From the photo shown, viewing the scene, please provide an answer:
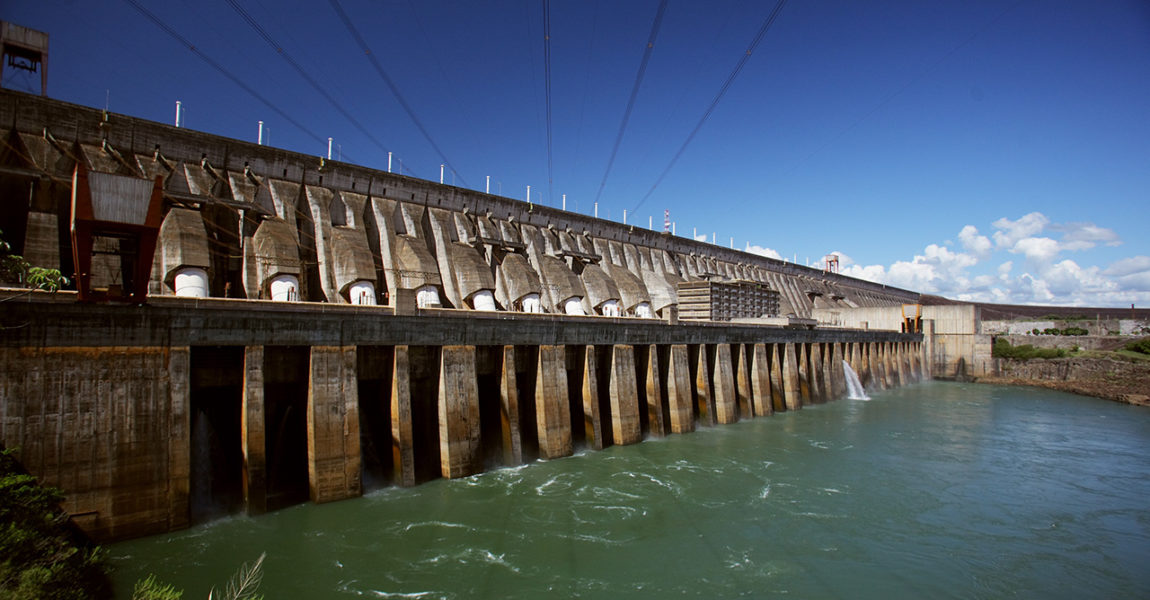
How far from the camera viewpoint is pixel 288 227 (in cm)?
2488

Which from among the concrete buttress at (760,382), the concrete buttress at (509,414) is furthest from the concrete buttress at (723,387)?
the concrete buttress at (509,414)

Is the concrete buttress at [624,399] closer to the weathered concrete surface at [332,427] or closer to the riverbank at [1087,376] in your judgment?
the weathered concrete surface at [332,427]

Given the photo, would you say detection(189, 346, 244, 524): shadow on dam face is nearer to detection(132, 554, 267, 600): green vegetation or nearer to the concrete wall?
detection(132, 554, 267, 600): green vegetation

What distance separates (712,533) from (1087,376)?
53360mm

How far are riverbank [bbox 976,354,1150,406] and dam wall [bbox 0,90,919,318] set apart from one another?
3593 cm

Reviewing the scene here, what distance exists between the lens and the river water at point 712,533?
10.8m

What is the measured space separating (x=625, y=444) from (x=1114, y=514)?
15.0m

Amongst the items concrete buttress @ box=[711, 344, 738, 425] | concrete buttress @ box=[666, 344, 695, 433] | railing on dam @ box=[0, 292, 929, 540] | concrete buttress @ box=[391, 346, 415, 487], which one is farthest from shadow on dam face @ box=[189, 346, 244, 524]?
concrete buttress @ box=[711, 344, 738, 425]

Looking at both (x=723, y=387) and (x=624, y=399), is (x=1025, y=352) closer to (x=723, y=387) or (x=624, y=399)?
(x=723, y=387)

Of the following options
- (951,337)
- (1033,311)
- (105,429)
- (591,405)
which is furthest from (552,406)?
(1033,311)

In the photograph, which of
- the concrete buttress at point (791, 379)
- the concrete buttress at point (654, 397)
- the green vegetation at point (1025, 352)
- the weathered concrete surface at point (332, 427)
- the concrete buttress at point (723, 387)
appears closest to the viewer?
the weathered concrete surface at point (332, 427)

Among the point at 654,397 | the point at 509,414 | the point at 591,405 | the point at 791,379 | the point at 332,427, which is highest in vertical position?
the point at 332,427

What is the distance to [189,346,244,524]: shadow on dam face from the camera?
44.1ft

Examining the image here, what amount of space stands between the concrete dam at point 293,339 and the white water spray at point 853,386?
2.80 meters
